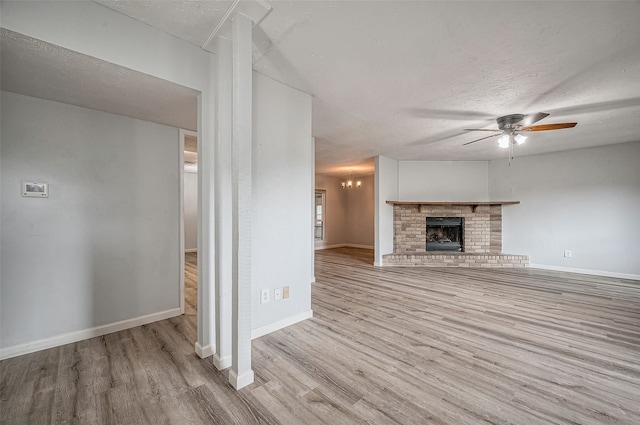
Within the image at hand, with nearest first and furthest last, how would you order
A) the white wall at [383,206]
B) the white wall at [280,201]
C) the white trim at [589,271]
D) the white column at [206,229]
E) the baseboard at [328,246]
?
the white column at [206,229], the white wall at [280,201], the white trim at [589,271], the white wall at [383,206], the baseboard at [328,246]

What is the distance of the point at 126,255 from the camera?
2.70m

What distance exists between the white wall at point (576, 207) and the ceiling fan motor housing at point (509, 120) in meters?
3.14

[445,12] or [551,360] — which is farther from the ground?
[445,12]

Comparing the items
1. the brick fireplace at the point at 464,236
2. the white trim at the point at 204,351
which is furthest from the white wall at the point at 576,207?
the white trim at the point at 204,351

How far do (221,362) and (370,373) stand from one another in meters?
1.12

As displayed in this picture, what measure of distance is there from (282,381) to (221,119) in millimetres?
1970

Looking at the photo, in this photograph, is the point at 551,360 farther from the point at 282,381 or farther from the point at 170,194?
the point at 170,194

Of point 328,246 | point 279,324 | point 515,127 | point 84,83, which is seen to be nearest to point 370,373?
point 279,324

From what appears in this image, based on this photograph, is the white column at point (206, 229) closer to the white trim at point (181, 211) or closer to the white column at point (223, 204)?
the white column at point (223, 204)

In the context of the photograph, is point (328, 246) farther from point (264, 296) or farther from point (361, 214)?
point (264, 296)

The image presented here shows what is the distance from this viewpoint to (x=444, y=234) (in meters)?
6.55

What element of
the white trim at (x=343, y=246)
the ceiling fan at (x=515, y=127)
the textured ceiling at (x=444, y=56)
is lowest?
the white trim at (x=343, y=246)

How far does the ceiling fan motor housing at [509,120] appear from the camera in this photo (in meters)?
3.30

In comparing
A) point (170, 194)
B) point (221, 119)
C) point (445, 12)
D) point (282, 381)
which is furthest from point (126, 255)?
point (445, 12)
